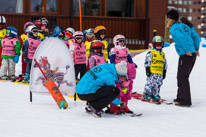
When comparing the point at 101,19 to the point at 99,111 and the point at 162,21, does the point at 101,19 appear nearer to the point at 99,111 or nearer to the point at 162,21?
the point at 162,21

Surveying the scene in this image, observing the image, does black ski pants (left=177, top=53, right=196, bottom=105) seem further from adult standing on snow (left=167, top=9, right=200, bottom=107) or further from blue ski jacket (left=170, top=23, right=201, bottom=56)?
blue ski jacket (left=170, top=23, right=201, bottom=56)

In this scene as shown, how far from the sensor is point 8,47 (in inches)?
435

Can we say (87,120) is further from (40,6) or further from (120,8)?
(120,8)

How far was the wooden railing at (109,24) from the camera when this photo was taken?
17422 mm

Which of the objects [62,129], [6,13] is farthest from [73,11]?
[62,129]

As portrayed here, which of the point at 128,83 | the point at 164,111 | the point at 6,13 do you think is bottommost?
the point at 164,111

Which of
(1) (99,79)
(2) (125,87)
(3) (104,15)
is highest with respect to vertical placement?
(3) (104,15)

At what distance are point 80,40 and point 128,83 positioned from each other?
3973 mm

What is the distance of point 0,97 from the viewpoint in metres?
8.21

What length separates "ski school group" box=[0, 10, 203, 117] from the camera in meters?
6.32

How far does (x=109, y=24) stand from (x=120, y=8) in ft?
6.08

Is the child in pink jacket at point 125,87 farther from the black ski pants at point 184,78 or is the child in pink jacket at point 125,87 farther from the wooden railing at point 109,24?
the wooden railing at point 109,24

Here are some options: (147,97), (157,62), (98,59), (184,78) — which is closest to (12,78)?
(98,59)

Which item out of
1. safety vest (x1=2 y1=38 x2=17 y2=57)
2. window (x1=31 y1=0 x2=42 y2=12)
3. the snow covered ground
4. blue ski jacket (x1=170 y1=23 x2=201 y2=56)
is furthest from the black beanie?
window (x1=31 y1=0 x2=42 y2=12)
